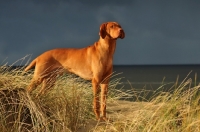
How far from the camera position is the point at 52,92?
538 centimetres

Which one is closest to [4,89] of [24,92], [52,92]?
[24,92]

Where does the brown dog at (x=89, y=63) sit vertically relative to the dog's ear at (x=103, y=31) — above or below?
below

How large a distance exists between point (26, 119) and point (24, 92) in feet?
1.16

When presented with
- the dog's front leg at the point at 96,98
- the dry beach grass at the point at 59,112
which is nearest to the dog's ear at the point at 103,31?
the dog's front leg at the point at 96,98

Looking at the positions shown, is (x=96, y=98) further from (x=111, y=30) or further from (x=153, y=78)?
(x=153, y=78)

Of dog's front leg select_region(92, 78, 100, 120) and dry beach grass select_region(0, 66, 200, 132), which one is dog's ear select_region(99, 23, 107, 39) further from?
dry beach grass select_region(0, 66, 200, 132)

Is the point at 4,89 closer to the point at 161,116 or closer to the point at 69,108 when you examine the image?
the point at 69,108

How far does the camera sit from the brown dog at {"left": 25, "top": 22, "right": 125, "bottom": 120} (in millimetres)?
5243

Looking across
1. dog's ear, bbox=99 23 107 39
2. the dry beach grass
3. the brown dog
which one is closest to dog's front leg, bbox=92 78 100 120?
the brown dog

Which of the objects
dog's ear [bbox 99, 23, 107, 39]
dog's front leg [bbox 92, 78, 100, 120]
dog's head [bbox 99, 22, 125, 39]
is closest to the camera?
dog's head [bbox 99, 22, 125, 39]

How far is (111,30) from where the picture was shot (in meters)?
5.14

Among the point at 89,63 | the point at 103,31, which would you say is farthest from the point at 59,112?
the point at 103,31

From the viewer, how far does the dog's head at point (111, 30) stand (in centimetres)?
503

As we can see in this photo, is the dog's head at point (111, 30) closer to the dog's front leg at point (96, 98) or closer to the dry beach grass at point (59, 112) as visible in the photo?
the dog's front leg at point (96, 98)
